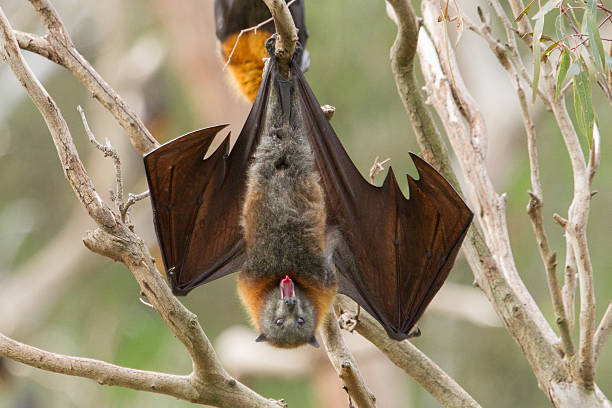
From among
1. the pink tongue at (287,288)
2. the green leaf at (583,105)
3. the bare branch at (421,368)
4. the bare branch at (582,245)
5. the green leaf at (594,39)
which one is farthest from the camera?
the pink tongue at (287,288)

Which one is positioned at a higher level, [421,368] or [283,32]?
[283,32]

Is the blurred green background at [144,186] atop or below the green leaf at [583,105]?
below

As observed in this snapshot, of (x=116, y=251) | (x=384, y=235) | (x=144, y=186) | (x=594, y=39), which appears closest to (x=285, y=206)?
(x=384, y=235)

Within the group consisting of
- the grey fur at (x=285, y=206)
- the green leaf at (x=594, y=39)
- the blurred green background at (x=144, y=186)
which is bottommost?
the blurred green background at (x=144, y=186)

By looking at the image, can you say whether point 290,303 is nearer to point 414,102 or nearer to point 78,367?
point 78,367

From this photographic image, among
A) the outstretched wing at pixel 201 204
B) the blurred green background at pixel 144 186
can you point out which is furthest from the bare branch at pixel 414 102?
the blurred green background at pixel 144 186

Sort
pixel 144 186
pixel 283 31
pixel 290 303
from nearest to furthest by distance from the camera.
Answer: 1. pixel 283 31
2. pixel 290 303
3. pixel 144 186

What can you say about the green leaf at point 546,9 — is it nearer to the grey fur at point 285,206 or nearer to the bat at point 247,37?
the grey fur at point 285,206
